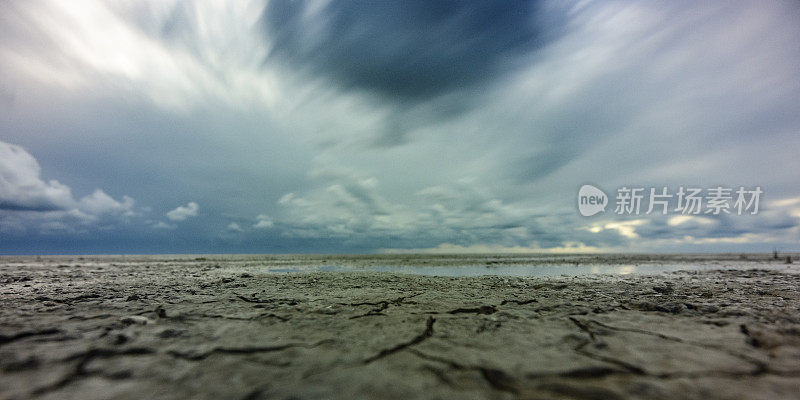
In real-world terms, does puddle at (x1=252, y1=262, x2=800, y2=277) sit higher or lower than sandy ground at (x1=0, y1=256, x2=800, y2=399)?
lower

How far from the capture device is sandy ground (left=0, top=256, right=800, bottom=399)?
217cm

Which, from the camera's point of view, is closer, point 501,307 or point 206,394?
point 206,394

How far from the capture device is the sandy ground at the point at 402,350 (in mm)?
2166

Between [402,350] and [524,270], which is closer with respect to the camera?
[402,350]

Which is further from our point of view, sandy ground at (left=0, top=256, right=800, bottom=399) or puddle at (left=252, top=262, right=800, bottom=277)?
puddle at (left=252, top=262, right=800, bottom=277)

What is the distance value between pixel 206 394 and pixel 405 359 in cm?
161

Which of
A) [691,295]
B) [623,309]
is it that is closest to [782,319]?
[623,309]

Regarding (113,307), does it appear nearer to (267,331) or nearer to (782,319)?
(267,331)

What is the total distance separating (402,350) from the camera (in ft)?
9.61

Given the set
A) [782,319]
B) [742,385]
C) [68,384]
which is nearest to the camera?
[742,385]

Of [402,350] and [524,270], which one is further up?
[402,350]

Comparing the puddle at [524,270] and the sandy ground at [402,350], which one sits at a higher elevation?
Answer: the sandy ground at [402,350]

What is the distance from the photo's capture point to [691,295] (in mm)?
5777

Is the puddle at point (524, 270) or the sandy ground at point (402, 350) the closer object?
the sandy ground at point (402, 350)
